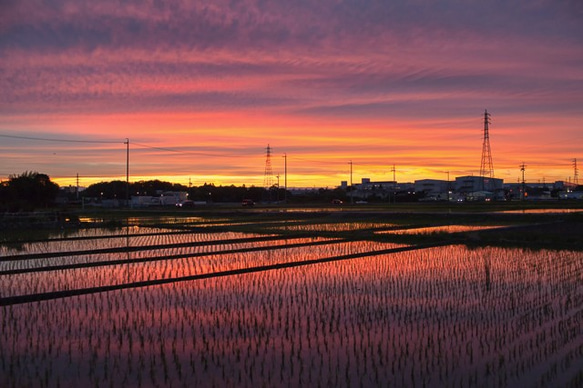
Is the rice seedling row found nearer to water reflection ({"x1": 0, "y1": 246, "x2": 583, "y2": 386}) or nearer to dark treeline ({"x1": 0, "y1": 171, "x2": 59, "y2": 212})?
water reflection ({"x1": 0, "y1": 246, "x2": 583, "y2": 386})

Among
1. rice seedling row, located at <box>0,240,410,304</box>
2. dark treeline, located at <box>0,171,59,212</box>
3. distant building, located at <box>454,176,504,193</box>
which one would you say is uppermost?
distant building, located at <box>454,176,504,193</box>

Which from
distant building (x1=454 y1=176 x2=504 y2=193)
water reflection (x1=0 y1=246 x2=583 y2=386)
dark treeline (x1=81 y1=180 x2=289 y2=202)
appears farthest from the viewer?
distant building (x1=454 y1=176 x2=504 y2=193)

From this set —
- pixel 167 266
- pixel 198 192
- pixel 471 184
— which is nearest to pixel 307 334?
pixel 167 266

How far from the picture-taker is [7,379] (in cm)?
636

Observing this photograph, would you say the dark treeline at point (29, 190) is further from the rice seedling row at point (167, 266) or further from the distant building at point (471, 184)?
the distant building at point (471, 184)

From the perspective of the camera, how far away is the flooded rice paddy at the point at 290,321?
664 cm

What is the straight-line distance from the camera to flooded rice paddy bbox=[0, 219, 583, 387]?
664 cm

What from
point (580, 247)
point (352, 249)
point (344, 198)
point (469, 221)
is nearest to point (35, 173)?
point (469, 221)

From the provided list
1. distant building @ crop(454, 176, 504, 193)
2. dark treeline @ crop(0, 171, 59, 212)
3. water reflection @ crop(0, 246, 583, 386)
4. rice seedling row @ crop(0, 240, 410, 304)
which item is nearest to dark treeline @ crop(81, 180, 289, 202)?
distant building @ crop(454, 176, 504, 193)

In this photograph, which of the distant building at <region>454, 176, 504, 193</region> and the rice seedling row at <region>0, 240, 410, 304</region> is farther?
the distant building at <region>454, 176, 504, 193</region>

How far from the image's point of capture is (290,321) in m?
9.01

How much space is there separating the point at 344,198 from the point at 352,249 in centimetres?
8992

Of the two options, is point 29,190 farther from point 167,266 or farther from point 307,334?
point 307,334

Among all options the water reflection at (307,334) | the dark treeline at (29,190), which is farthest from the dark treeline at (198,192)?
the water reflection at (307,334)
